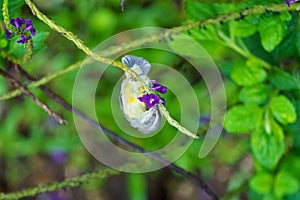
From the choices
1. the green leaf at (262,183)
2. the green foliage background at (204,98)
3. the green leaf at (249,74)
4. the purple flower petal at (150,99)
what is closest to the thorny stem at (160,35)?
the green foliage background at (204,98)

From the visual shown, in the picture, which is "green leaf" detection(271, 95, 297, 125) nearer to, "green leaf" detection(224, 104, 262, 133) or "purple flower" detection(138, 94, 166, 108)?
"green leaf" detection(224, 104, 262, 133)

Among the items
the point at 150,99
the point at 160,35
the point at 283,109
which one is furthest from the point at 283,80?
the point at 150,99

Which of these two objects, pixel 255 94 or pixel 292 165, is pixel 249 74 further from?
pixel 292 165

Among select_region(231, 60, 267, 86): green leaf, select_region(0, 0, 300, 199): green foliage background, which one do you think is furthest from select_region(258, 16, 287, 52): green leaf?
select_region(231, 60, 267, 86): green leaf

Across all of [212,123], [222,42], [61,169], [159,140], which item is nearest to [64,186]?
[212,123]

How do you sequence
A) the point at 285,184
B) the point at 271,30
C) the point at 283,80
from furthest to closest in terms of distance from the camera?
the point at 285,184, the point at 283,80, the point at 271,30

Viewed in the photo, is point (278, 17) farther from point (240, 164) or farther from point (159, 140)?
point (240, 164)
